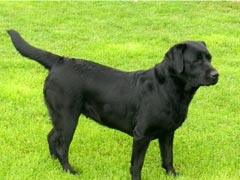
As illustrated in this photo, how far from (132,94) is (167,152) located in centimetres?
77

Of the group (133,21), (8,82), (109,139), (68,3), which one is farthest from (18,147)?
(68,3)

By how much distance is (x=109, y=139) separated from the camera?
5203 mm

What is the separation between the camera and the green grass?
4648 mm

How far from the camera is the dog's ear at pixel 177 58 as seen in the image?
12.5 feet

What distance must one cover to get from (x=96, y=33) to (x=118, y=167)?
601 cm

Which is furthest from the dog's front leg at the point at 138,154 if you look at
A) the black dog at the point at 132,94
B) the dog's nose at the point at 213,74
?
the dog's nose at the point at 213,74

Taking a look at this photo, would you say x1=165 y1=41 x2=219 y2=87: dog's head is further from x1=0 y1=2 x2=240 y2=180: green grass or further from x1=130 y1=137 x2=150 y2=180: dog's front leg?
x1=0 y1=2 x2=240 y2=180: green grass

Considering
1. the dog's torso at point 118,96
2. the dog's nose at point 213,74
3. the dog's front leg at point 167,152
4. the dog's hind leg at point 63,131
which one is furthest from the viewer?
the dog's front leg at point 167,152

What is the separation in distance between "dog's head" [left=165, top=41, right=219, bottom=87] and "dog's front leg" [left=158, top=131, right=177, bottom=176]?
0.76 m

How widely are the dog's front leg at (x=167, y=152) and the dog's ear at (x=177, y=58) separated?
0.84 meters

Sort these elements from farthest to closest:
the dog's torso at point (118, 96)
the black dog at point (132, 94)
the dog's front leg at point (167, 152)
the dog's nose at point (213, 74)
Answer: the dog's front leg at point (167, 152) → the dog's torso at point (118, 96) → the black dog at point (132, 94) → the dog's nose at point (213, 74)

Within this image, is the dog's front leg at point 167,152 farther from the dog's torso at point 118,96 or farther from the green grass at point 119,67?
the dog's torso at point 118,96

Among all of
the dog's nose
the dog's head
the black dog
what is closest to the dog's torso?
the black dog

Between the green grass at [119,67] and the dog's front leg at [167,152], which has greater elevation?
the dog's front leg at [167,152]
